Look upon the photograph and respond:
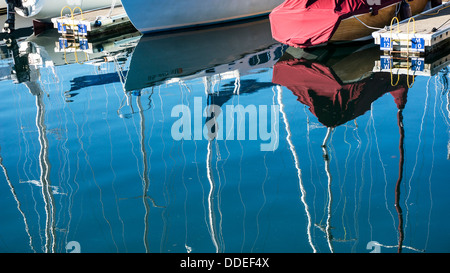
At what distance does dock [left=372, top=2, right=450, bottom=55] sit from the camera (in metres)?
13.9

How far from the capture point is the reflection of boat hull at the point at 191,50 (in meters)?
14.7

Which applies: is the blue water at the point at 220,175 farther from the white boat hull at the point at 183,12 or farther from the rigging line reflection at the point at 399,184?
the white boat hull at the point at 183,12

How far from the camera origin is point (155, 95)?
42.6ft

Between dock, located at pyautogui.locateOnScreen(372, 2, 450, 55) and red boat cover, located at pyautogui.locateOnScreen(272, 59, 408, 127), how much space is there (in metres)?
1.54

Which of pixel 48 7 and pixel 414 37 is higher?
pixel 48 7

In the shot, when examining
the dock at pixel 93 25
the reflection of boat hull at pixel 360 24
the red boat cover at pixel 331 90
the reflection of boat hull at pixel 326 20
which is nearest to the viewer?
the red boat cover at pixel 331 90

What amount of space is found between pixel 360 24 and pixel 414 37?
174cm

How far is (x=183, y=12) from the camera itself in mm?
19891

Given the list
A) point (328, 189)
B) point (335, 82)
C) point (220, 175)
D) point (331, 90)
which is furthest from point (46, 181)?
point (335, 82)

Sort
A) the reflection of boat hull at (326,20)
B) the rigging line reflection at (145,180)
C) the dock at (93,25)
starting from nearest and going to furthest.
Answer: the rigging line reflection at (145,180) → the reflection of boat hull at (326,20) → the dock at (93,25)

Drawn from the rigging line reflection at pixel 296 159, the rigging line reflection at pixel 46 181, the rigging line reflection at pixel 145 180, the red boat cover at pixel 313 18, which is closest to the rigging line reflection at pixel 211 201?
the rigging line reflection at pixel 145 180

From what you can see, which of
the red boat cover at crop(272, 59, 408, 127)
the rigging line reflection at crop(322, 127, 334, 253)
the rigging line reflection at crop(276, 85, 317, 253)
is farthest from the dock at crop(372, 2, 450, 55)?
the rigging line reflection at crop(322, 127, 334, 253)

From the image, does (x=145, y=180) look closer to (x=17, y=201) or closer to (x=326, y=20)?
(x=17, y=201)

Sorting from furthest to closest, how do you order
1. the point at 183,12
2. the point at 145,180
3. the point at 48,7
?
the point at 48,7
the point at 183,12
the point at 145,180
